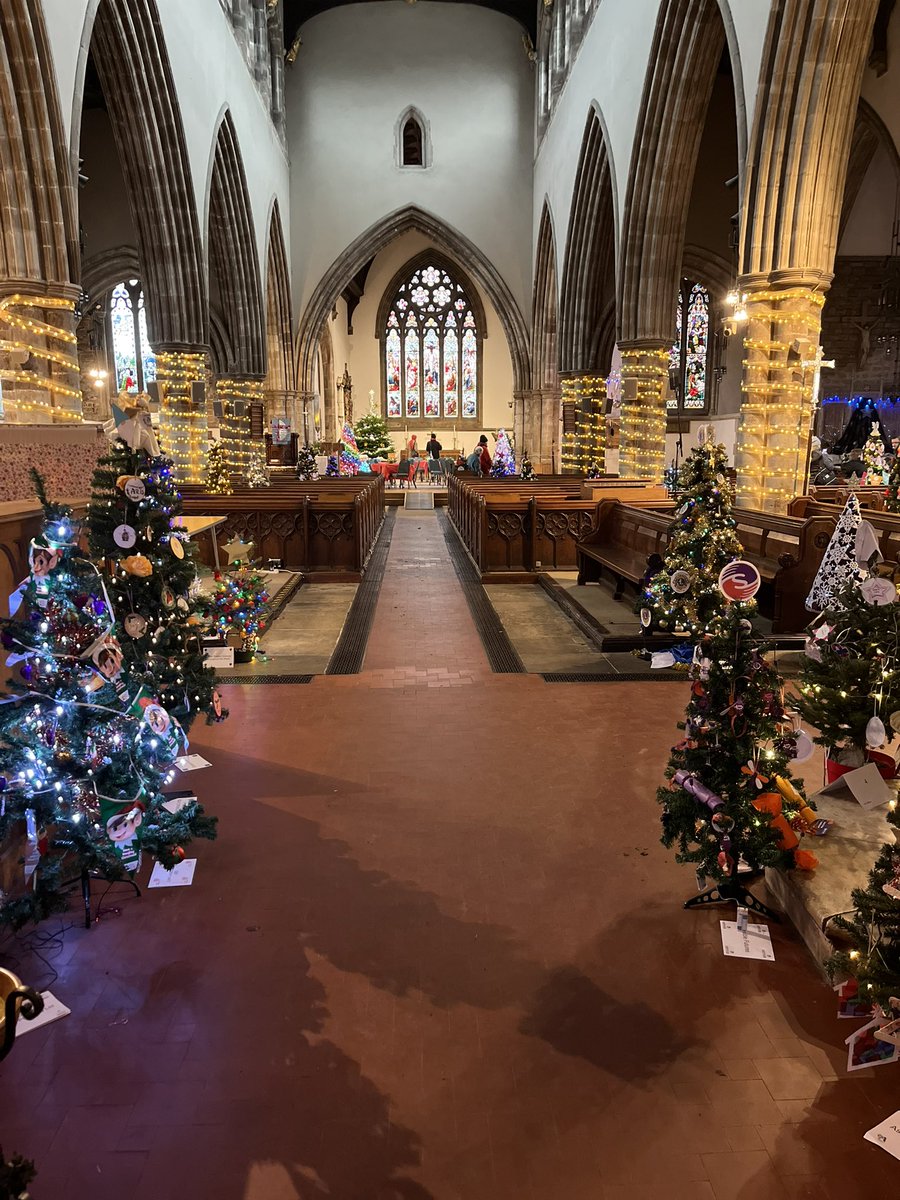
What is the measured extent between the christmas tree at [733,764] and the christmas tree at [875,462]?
964 cm

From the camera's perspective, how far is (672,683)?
226 inches

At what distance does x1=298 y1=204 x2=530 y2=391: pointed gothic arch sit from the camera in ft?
73.2

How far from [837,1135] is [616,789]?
200 cm

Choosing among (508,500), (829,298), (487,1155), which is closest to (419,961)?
(487,1155)

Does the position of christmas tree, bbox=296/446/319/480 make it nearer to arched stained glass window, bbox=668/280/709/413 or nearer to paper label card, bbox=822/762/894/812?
arched stained glass window, bbox=668/280/709/413

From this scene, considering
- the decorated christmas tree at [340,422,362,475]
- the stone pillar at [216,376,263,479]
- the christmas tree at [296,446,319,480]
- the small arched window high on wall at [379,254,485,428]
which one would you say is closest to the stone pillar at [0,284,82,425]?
the christmas tree at [296,446,319,480]

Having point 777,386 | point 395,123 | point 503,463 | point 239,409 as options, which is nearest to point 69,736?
point 777,386

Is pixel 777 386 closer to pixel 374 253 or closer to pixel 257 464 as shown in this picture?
pixel 257 464

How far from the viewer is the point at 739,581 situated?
282 cm

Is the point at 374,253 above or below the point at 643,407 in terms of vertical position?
above

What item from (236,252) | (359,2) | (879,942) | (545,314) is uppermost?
(359,2)

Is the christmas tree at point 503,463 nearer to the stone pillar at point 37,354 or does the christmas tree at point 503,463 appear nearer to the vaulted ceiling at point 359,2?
the stone pillar at point 37,354

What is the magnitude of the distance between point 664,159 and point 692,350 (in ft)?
36.4

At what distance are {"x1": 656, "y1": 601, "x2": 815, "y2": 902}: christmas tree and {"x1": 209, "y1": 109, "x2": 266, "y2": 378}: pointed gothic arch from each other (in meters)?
15.2
